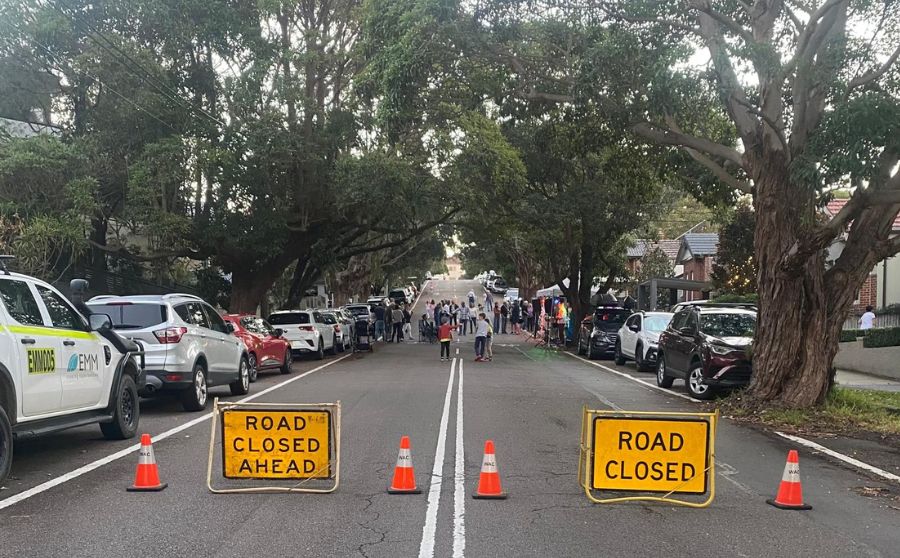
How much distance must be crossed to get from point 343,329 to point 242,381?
15219 mm

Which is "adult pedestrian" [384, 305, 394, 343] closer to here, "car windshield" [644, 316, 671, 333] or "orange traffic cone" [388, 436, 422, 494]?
"car windshield" [644, 316, 671, 333]

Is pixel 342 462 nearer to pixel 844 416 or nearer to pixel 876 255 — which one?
pixel 844 416

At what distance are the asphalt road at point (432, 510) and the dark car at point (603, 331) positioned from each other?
50.6 ft

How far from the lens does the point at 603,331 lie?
27.5 meters

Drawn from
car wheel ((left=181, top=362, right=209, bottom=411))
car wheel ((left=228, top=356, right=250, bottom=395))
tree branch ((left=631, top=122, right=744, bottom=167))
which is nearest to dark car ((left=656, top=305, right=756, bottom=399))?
tree branch ((left=631, top=122, right=744, bottom=167))

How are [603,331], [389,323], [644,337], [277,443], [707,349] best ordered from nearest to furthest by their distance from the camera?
[277,443] → [707,349] → [644,337] → [603,331] → [389,323]

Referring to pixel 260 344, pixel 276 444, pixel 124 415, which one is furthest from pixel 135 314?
pixel 260 344

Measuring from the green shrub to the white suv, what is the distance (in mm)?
17926

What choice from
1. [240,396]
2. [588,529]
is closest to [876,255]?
[588,529]

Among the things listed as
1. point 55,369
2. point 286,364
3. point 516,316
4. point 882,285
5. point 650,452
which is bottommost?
point 286,364

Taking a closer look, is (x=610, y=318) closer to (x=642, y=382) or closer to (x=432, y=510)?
(x=642, y=382)

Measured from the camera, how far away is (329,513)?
679 centimetres

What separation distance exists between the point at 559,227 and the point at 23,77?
17903mm

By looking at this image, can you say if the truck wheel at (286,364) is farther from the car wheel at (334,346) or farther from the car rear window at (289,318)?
the car wheel at (334,346)
